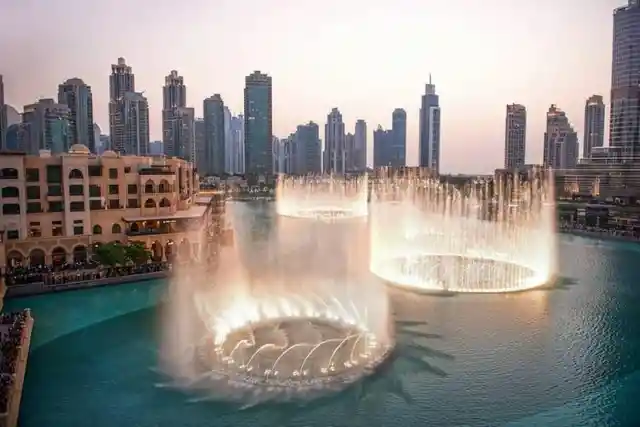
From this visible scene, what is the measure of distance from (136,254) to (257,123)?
109m

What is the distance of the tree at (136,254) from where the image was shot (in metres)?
28.8

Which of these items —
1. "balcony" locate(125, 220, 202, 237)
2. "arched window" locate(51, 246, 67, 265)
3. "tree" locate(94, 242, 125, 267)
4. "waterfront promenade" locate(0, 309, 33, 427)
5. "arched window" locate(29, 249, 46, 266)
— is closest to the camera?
"waterfront promenade" locate(0, 309, 33, 427)

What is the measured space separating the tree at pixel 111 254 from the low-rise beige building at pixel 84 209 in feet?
8.36

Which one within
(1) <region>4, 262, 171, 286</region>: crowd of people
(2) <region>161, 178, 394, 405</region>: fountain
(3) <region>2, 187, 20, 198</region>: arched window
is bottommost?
(2) <region>161, 178, 394, 405</region>: fountain

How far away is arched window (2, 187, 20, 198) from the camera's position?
92.7 ft

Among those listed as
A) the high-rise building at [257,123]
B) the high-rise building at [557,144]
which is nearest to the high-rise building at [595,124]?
the high-rise building at [557,144]

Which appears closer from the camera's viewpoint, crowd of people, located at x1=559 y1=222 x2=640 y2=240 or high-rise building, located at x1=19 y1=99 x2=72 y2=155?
crowd of people, located at x1=559 y1=222 x2=640 y2=240

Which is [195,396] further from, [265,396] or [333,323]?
[333,323]

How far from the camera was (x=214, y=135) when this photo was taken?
13150cm

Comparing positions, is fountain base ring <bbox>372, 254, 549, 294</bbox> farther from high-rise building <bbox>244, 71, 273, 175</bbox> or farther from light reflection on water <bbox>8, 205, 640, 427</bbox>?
high-rise building <bbox>244, 71, 273, 175</bbox>

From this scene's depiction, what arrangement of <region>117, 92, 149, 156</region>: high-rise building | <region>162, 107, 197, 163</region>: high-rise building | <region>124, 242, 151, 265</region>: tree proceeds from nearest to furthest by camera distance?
<region>124, 242, 151, 265</region>: tree, <region>117, 92, 149, 156</region>: high-rise building, <region>162, 107, 197, 163</region>: high-rise building

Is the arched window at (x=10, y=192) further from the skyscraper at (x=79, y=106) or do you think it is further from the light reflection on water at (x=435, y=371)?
the skyscraper at (x=79, y=106)

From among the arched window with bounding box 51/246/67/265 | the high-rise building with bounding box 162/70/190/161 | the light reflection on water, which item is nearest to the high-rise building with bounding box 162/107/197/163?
the high-rise building with bounding box 162/70/190/161

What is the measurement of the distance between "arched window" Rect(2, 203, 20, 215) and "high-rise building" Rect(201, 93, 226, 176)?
327 feet
